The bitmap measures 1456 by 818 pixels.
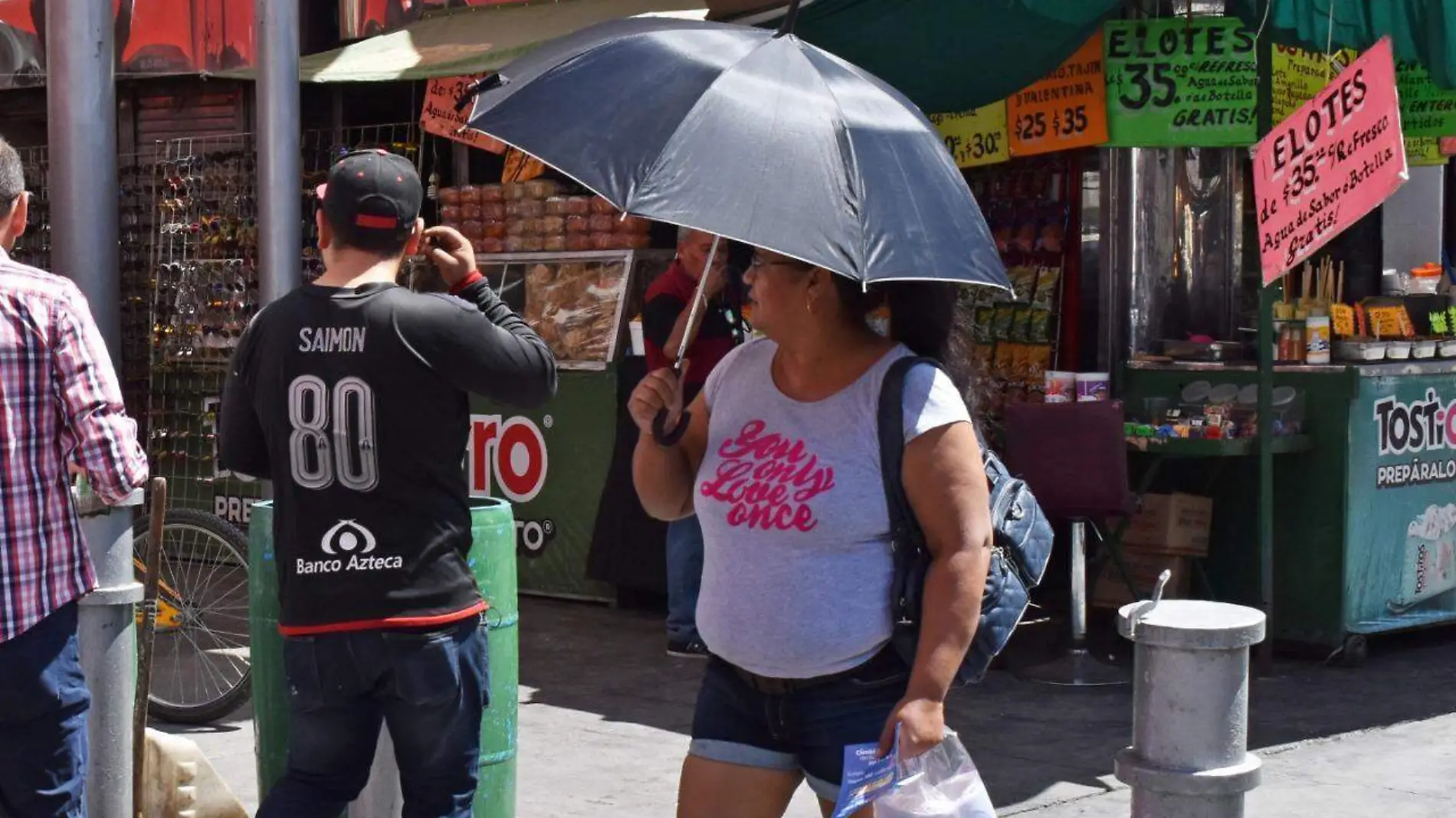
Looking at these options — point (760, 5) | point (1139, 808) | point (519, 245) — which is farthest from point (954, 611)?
point (519, 245)

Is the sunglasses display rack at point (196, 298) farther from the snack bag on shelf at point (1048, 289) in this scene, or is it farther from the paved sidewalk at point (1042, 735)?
the snack bag on shelf at point (1048, 289)

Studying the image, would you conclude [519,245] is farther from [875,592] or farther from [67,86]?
[875,592]

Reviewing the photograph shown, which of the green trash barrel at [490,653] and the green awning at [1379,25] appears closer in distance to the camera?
the green trash barrel at [490,653]

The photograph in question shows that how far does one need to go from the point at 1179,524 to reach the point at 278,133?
4296 mm

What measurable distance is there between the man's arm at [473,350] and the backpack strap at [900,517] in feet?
3.12

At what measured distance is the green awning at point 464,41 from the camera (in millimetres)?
9328

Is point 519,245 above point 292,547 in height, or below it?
above

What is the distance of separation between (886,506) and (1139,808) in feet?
2.95

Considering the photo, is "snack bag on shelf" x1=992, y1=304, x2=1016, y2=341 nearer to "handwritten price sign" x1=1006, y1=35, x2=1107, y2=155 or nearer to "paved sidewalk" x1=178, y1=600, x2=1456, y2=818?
"handwritten price sign" x1=1006, y1=35, x2=1107, y2=155

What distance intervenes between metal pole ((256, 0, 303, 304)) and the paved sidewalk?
5.90 feet

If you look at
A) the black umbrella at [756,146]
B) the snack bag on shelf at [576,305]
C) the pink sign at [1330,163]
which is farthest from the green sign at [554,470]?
the black umbrella at [756,146]

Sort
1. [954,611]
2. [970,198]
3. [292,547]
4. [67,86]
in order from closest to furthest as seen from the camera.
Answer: [954,611] → [970,198] → [292,547] → [67,86]

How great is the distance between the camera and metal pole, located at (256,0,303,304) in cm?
546

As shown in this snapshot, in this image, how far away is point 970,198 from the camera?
352cm
